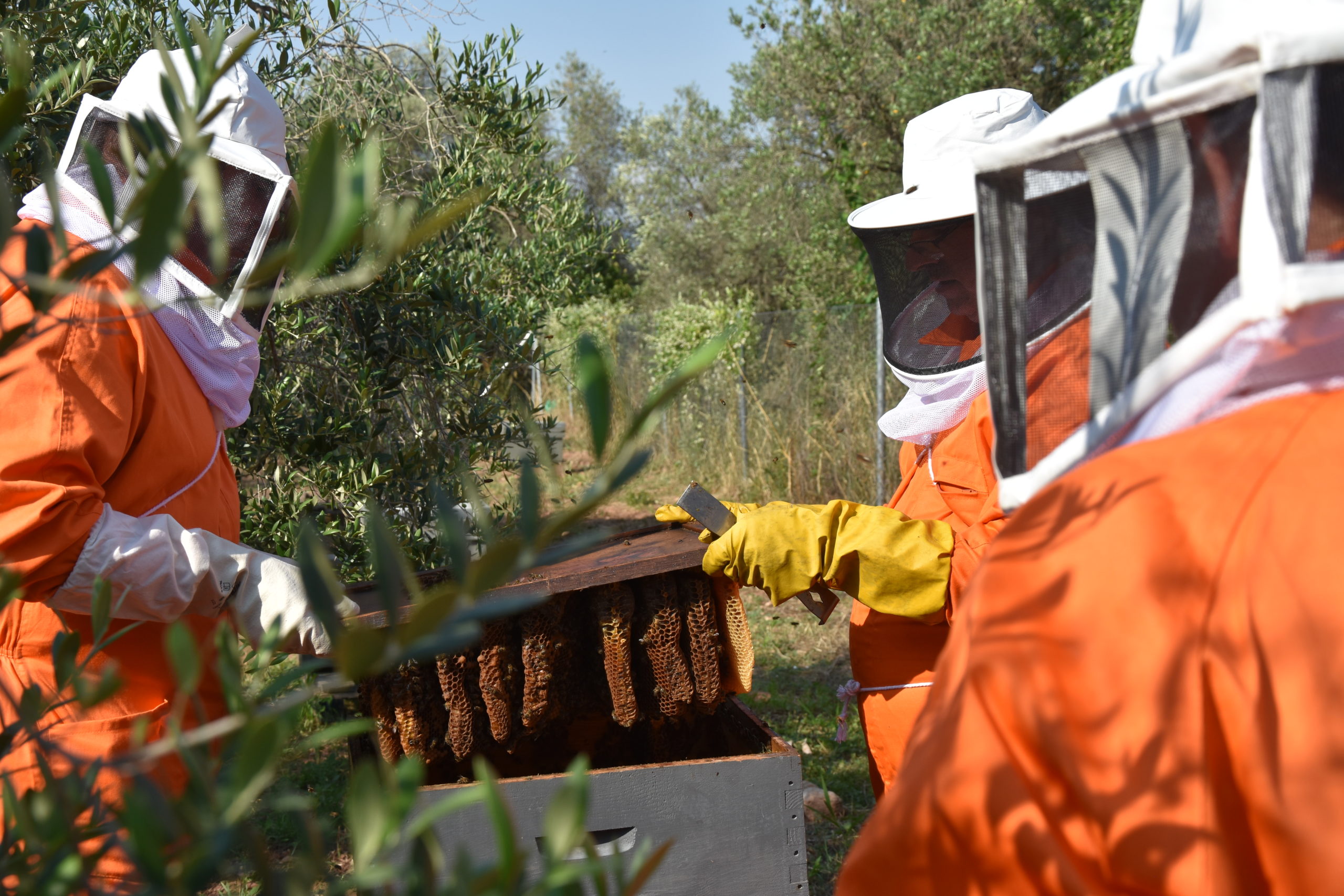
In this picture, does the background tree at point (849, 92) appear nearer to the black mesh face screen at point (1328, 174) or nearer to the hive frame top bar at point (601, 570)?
the hive frame top bar at point (601, 570)

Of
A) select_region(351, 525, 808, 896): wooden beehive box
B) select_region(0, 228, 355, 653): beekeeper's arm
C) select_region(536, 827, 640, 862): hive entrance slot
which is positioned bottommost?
select_region(536, 827, 640, 862): hive entrance slot

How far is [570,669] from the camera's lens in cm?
213

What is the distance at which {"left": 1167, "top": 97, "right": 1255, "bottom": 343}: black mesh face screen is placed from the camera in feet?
2.82

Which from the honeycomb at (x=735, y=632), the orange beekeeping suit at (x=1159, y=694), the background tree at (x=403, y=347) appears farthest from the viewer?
the background tree at (x=403, y=347)

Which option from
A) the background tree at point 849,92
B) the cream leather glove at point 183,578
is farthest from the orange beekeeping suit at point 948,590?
the background tree at point 849,92

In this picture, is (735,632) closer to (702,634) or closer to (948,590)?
(702,634)

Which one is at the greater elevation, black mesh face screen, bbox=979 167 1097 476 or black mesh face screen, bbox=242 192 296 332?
black mesh face screen, bbox=242 192 296 332

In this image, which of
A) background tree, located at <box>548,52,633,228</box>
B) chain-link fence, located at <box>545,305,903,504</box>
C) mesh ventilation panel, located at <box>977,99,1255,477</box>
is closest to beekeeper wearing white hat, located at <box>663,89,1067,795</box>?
mesh ventilation panel, located at <box>977,99,1255,477</box>

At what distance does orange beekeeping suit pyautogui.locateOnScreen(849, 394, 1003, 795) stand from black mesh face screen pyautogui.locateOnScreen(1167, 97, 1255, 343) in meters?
0.95

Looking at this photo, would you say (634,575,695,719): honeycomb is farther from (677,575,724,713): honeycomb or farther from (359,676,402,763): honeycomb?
(359,676,402,763): honeycomb

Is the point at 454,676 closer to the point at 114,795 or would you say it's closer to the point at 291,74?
the point at 114,795

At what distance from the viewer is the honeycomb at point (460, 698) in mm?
1999

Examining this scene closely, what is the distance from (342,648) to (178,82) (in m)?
0.37

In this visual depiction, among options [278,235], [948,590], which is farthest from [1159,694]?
[278,235]
